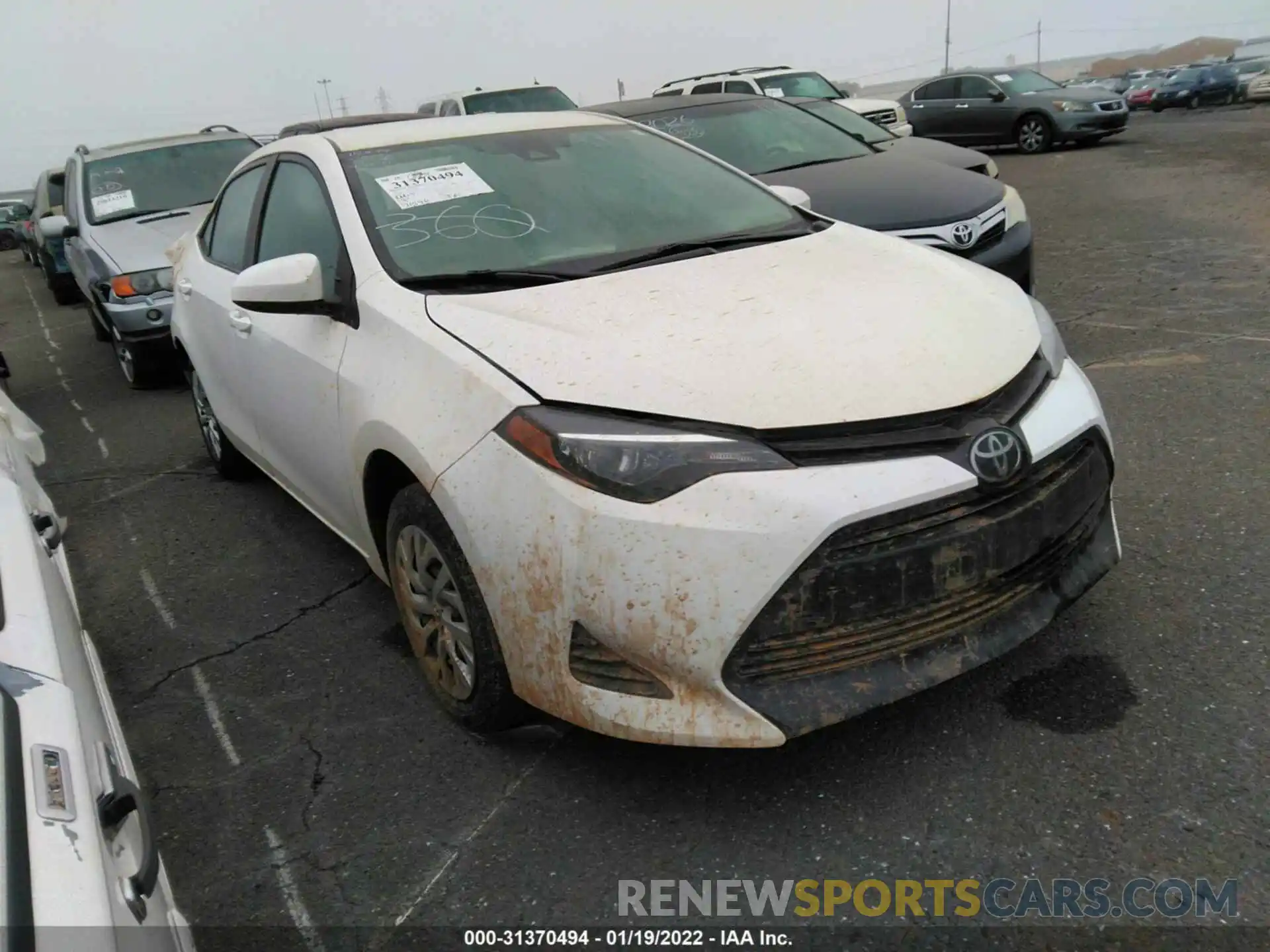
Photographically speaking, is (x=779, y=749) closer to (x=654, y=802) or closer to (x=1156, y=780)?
(x=654, y=802)

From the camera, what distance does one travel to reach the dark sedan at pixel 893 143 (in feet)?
23.7

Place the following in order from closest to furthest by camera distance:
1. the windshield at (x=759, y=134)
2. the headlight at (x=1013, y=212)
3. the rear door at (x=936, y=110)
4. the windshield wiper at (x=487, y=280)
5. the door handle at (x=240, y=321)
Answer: the windshield wiper at (x=487, y=280)
the door handle at (x=240, y=321)
the headlight at (x=1013, y=212)
the windshield at (x=759, y=134)
the rear door at (x=936, y=110)

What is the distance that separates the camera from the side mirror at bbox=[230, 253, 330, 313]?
3.03 m

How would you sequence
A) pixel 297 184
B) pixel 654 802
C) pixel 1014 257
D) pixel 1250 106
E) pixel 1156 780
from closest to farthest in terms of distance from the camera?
pixel 1156 780, pixel 654 802, pixel 297 184, pixel 1014 257, pixel 1250 106

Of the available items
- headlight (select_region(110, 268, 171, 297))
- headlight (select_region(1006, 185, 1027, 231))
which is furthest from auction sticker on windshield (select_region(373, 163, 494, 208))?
headlight (select_region(110, 268, 171, 297))

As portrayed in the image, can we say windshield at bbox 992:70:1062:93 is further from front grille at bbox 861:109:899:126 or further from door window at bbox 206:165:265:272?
door window at bbox 206:165:265:272

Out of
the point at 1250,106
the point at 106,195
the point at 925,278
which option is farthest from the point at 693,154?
the point at 1250,106

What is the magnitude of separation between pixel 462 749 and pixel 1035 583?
1.55m

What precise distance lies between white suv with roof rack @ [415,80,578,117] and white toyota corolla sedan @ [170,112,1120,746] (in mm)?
10923

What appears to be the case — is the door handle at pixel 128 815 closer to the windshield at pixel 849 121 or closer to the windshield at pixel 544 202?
the windshield at pixel 544 202

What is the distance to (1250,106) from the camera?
76.3 feet

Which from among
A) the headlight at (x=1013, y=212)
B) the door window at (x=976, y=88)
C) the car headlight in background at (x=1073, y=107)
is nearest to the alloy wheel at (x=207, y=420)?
the headlight at (x=1013, y=212)

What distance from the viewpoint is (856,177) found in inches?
240

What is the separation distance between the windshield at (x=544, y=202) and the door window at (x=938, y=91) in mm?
15489
